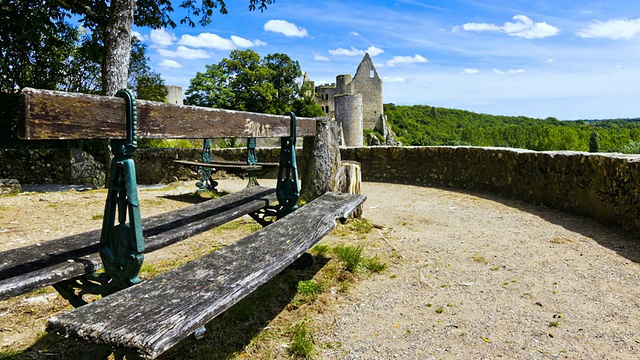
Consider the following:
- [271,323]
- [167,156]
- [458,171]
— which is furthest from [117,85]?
[271,323]

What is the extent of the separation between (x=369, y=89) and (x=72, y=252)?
46.2 meters

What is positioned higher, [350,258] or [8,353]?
[350,258]

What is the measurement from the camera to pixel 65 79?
48.6ft

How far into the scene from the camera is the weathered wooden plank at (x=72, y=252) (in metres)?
1.81

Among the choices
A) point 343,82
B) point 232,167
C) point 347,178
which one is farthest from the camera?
point 343,82

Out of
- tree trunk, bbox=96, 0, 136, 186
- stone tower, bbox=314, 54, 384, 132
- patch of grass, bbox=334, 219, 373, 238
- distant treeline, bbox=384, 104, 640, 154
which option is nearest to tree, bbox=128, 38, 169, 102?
tree trunk, bbox=96, 0, 136, 186

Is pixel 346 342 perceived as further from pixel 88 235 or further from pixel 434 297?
pixel 88 235

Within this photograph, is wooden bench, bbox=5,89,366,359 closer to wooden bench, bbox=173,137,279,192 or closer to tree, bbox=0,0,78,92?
wooden bench, bbox=173,137,279,192

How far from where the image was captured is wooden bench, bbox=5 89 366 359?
1.47m

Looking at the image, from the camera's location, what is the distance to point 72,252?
2.17m

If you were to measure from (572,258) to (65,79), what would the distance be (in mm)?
16369

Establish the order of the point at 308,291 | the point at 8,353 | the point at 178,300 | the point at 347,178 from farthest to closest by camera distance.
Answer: the point at 347,178 → the point at 308,291 → the point at 8,353 → the point at 178,300

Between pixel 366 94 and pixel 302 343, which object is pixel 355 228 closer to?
pixel 302 343

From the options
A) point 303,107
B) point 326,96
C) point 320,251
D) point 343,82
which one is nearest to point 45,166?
point 320,251
